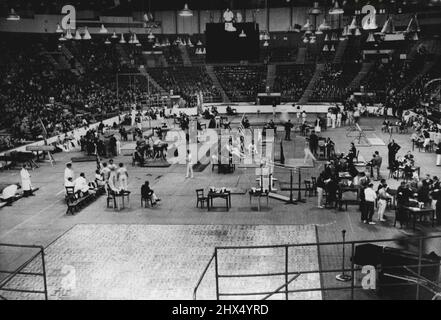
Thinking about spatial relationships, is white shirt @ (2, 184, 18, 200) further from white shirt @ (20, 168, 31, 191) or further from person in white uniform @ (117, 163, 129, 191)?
person in white uniform @ (117, 163, 129, 191)

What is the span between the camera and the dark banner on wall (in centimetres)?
2527

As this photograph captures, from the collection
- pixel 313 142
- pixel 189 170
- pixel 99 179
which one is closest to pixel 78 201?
pixel 99 179

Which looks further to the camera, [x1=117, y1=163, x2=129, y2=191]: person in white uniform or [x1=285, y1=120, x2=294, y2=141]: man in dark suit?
[x1=285, y1=120, x2=294, y2=141]: man in dark suit

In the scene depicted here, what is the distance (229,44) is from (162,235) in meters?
12.6

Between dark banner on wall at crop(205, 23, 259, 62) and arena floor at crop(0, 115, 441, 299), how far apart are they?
6550 mm

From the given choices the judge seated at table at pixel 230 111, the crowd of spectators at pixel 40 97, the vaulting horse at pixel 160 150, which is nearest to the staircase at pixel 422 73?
the judge seated at table at pixel 230 111

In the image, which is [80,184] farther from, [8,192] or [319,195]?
[319,195]

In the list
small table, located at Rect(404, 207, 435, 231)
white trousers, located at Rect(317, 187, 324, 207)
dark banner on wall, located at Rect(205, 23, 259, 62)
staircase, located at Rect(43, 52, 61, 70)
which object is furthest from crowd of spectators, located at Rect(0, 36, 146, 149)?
small table, located at Rect(404, 207, 435, 231)

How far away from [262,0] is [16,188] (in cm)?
3564

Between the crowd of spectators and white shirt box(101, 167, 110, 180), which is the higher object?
the crowd of spectators

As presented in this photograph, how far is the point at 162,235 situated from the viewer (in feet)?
52.5

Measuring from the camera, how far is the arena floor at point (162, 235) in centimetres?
1255

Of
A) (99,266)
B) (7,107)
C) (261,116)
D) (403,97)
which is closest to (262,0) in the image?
(261,116)

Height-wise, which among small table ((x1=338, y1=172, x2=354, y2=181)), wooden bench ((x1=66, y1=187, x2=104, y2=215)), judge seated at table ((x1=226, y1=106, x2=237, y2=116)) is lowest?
wooden bench ((x1=66, y1=187, x2=104, y2=215))
